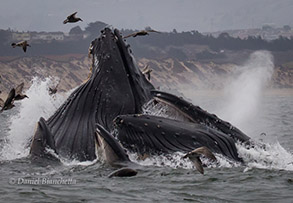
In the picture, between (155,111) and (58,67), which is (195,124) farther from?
(58,67)

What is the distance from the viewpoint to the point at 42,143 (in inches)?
380

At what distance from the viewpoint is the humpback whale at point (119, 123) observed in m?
9.50

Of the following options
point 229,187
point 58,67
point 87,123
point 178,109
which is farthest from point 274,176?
point 58,67

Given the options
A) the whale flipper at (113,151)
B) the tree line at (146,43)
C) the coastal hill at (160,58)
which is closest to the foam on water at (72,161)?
the whale flipper at (113,151)

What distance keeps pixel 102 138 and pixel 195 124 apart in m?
1.72

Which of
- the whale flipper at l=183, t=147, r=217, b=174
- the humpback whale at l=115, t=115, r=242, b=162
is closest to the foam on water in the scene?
the humpback whale at l=115, t=115, r=242, b=162

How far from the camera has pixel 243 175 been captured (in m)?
8.99

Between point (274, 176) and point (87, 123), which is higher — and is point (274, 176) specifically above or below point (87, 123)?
below

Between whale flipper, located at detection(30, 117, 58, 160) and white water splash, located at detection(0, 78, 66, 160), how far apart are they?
1383 mm

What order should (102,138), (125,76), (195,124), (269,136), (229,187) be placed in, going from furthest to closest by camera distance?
(269,136)
(125,76)
(195,124)
(102,138)
(229,187)

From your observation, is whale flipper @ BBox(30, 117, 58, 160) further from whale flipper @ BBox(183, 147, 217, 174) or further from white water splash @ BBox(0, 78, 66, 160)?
whale flipper @ BBox(183, 147, 217, 174)

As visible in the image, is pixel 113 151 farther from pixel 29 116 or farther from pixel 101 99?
pixel 29 116

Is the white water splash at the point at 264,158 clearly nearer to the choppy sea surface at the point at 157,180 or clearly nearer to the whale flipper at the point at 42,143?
the choppy sea surface at the point at 157,180

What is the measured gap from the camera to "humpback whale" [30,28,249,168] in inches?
374
